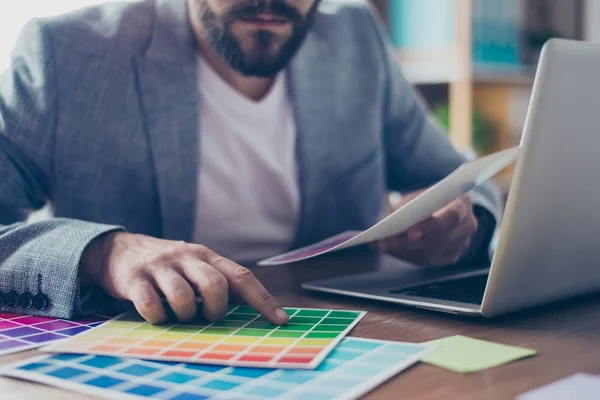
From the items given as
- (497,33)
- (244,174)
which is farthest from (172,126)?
(497,33)

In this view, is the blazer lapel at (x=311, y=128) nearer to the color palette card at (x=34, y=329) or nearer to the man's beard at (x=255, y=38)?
the man's beard at (x=255, y=38)

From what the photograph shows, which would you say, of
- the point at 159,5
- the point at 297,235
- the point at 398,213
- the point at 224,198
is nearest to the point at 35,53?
the point at 159,5

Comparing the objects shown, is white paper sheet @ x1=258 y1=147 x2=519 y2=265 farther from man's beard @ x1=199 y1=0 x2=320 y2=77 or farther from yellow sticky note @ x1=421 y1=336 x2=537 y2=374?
man's beard @ x1=199 y1=0 x2=320 y2=77

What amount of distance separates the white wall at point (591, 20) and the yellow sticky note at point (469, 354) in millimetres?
2452

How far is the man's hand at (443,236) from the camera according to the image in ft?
3.02

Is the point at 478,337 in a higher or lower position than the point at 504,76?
lower

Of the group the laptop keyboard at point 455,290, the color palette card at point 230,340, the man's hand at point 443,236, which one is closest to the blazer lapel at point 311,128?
the man's hand at point 443,236

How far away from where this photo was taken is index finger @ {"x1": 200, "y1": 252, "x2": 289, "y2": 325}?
619mm

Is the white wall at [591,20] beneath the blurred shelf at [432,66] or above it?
above

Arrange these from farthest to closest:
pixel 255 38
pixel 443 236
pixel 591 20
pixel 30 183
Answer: pixel 591 20
pixel 255 38
pixel 30 183
pixel 443 236

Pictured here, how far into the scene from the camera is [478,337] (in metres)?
0.57

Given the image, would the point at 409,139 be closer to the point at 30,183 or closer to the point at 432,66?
the point at 30,183

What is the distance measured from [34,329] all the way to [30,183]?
48cm

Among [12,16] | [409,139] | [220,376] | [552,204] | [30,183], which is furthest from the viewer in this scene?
[12,16]
